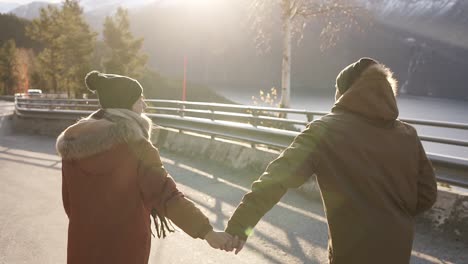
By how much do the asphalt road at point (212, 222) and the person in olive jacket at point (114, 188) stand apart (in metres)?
2.37

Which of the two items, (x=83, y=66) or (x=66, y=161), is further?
(x=83, y=66)

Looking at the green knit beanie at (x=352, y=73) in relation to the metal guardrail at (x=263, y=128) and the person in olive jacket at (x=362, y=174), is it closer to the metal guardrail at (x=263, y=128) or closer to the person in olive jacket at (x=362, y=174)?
the person in olive jacket at (x=362, y=174)

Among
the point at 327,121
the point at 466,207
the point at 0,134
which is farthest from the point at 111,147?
the point at 0,134

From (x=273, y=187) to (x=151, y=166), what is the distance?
2.32ft

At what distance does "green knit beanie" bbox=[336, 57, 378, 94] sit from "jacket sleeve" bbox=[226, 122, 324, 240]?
1.01ft

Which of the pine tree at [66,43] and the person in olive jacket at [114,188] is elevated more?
the pine tree at [66,43]

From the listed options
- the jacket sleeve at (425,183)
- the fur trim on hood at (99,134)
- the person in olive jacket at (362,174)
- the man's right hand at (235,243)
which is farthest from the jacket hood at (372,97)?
the fur trim on hood at (99,134)

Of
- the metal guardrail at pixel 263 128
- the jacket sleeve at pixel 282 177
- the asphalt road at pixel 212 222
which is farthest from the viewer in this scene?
the metal guardrail at pixel 263 128

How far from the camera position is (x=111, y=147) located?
237 centimetres

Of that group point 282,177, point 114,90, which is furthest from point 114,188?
point 282,177

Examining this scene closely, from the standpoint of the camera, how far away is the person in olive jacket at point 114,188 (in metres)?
2.35

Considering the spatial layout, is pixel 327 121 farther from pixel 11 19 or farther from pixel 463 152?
pixel 11 19

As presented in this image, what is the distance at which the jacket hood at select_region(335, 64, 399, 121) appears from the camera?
2197 millimetres

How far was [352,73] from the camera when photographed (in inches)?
92.0
